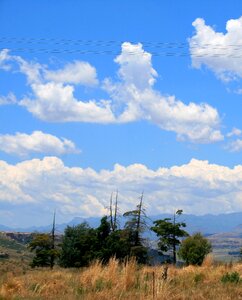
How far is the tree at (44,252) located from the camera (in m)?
58.0

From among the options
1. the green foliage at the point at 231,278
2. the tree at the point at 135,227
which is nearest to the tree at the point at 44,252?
the tree at the point at 135,227

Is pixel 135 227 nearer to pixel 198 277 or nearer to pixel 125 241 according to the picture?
pixel 125 241

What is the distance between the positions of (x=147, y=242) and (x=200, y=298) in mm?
41606

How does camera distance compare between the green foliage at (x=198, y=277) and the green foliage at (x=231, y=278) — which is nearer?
the green foliage at (x=231, y=278)

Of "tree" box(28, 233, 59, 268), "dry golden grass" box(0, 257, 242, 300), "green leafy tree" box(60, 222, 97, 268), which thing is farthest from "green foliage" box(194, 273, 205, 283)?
"tree" box(28, 233, 59, 268)

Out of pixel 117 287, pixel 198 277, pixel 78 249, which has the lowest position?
pixel 117 287

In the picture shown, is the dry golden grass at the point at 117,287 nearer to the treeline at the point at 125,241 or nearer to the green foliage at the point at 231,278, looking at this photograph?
the green foliage at the point at 231,278

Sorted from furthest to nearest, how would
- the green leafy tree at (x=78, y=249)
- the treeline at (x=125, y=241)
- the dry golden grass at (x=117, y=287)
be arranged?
the green leafy tree at (x=78, y=249), the treeline at (x=125, y=241), the dry golden grass at (x=117, y=287)

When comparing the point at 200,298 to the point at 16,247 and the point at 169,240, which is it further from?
the point at 16,247

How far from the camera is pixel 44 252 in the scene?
5950cm

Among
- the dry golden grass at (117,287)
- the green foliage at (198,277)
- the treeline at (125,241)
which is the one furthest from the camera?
the treeline at (125,241)

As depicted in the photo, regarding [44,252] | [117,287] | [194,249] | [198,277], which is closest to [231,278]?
[198,277]

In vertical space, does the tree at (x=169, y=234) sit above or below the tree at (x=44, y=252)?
above

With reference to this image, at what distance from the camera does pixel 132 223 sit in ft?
166
